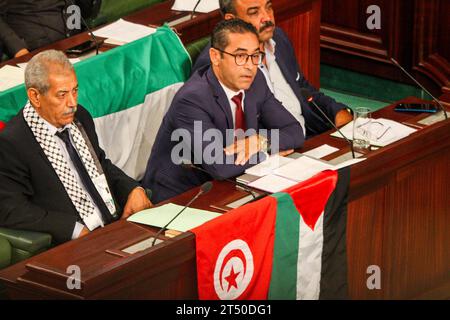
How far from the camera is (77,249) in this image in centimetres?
397

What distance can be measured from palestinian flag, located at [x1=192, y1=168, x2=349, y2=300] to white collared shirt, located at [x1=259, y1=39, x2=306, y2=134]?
1.25 m

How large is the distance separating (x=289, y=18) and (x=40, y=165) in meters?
2.34

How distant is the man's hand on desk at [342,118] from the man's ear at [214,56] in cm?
92

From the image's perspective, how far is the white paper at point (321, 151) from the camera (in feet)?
16.0

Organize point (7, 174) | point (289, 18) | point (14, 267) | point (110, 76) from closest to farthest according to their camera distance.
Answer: point (14, 267), point (7, 174), point (110, 76), point (289, 18)

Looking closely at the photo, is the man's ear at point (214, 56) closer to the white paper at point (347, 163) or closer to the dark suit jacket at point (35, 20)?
the white paper at point (347, 163)

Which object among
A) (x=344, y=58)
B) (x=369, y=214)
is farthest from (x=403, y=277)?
(x=344, y=58)

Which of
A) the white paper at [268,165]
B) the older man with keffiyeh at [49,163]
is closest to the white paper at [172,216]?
the older man with keffiyeh at [49,163]

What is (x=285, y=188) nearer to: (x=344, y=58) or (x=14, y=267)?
(x=14, y=267)

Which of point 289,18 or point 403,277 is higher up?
point 289,18

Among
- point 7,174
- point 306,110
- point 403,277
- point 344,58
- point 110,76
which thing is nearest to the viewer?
point 7,174

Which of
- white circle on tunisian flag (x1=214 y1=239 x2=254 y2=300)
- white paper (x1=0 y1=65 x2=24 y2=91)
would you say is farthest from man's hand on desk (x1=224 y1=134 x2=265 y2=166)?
white paper (x1=0 y1=65 x2=24 y2=91)

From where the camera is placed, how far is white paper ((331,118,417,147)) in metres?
4.96

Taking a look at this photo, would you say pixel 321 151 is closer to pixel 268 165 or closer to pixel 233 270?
pixel 268 165
